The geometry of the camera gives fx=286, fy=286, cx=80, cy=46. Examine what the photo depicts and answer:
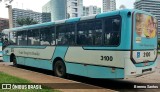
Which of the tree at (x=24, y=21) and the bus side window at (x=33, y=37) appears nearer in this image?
the bus side window at (x=33, y=37)

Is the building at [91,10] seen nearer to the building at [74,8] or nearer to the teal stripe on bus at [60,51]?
the building at [74,8]

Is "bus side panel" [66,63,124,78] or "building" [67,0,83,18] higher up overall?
"building" [67,0,83,18]

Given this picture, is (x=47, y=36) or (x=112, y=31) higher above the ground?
(x=112, y=31)

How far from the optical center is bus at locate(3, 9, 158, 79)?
990 cm

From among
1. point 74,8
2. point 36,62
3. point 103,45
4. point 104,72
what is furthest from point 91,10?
point 104,72

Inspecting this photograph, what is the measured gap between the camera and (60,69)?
13461 mm

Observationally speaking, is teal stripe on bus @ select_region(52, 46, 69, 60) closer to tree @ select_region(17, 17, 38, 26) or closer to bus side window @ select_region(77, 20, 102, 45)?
bus side window @ select_region(77, 20, 102, 45)

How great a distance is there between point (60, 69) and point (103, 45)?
3474 millimetres

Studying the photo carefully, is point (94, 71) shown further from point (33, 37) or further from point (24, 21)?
point (24, 21)

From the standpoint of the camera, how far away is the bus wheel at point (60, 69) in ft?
43.1

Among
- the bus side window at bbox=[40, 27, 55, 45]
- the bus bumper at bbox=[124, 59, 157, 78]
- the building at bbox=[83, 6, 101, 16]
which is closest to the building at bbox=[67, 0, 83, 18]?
the building at bbox=[83, 6, 101, 16]

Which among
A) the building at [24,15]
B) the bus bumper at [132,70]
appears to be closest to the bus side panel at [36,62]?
the bus bumper at [132,70]

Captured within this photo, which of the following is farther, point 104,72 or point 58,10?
point 58,10

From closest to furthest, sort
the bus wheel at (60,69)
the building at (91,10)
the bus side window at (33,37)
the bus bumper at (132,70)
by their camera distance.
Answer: the bus bumper at (132,70) < the bus wheel at (60,69) < the bus side window at (33,37) < the building at (91,10)
